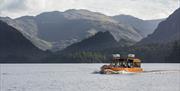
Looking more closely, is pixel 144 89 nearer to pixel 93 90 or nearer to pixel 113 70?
pixel 93 90

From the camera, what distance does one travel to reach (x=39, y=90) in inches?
4656

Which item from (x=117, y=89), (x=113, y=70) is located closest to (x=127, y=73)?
(x=113, y=70)

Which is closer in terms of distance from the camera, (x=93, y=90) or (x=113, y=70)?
(x=93, y=90)

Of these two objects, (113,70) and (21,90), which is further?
(113,70)

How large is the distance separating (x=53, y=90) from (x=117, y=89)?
665 inches

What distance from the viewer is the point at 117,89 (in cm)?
12056

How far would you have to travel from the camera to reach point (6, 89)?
399 ft

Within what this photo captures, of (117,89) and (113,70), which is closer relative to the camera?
(117,89)

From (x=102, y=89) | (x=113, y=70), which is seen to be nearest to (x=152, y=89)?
(x=102, y=89)

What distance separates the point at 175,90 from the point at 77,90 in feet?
82.3

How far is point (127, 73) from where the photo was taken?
200 m

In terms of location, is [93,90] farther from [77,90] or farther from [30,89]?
[30,89]

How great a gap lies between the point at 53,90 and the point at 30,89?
25.2 ft

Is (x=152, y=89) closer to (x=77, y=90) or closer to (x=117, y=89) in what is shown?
(x=117, y=89)
